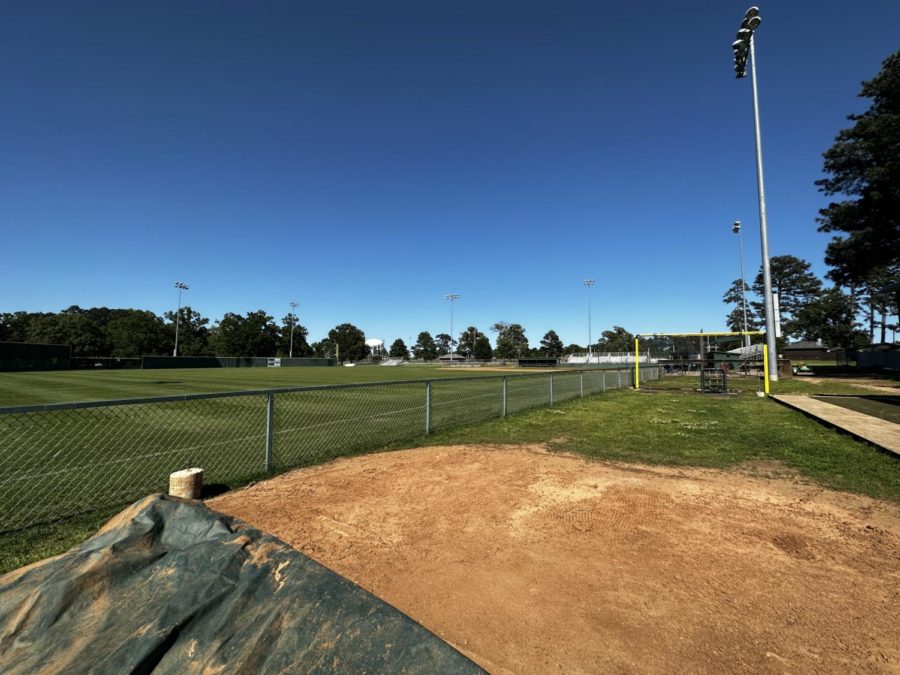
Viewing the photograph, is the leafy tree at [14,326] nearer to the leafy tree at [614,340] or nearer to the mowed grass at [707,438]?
the mowed grass at [707,438]

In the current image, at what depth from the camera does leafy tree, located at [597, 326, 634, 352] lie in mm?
118512

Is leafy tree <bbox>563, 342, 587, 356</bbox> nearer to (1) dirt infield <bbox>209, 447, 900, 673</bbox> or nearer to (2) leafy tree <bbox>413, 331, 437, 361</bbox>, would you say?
(2) leafy tree <bbox>413, 331, 437, 361</bbox>

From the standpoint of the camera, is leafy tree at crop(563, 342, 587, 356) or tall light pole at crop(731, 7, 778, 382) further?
leafy tree at crop(563, 342, 587, 356)

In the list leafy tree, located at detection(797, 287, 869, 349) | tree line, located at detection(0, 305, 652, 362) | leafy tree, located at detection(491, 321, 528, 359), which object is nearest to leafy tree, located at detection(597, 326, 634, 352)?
tree line, located at detection(0, 305, 652, 362)

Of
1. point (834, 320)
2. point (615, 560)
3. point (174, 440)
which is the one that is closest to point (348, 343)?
point (834, 320)

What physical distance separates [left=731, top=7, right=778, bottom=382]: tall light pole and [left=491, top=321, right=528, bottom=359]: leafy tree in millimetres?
88141

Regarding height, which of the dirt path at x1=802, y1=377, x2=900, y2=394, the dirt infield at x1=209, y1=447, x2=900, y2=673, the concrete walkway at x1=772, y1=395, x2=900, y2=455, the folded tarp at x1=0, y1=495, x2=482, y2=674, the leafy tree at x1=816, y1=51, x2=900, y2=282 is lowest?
the dirt infield at x1=209, y1=447, x2=900, y2=673

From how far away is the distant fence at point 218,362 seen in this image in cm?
5472

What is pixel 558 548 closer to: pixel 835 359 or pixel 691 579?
pixel 691 579

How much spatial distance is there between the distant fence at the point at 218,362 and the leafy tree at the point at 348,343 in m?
26.1

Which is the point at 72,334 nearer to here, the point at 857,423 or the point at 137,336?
the point at 137,336

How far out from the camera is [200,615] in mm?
1787

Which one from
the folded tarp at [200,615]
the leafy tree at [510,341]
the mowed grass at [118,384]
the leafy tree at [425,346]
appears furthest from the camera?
the leafy tree at [425,346]

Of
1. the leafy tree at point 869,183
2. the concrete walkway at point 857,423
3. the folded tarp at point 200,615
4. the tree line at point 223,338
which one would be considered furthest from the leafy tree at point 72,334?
the leafy tree at point 869,183
